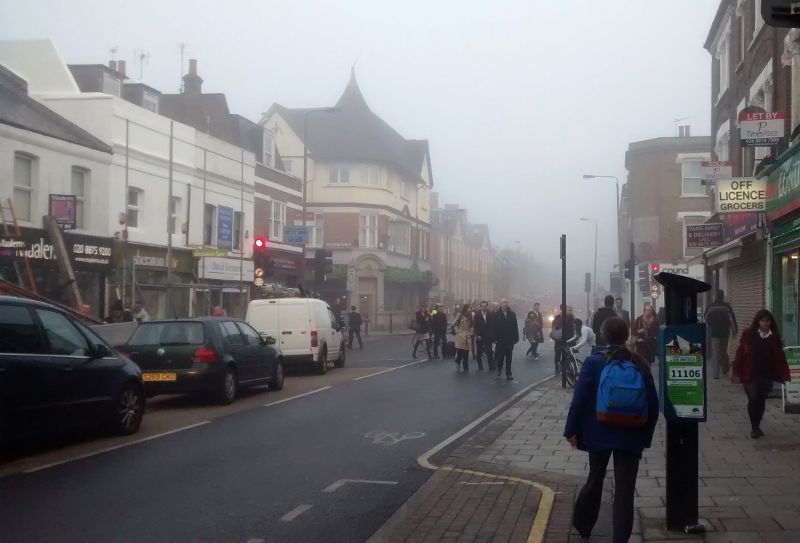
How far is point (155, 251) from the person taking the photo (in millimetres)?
29969

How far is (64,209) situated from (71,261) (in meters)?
1.53

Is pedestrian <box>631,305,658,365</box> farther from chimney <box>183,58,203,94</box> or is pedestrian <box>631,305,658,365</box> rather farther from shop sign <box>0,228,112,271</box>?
chimney <box>183,58,203,94</box>

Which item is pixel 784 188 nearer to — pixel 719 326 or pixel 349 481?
pixel 719 326

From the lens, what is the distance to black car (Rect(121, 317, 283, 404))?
1484 cm

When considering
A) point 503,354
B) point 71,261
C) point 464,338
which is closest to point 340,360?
point 464,338

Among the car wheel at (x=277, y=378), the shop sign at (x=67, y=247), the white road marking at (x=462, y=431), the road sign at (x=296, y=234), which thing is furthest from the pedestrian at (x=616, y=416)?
the road sign at (x=296, y=234)

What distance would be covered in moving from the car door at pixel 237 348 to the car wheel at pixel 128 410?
12.5 feet

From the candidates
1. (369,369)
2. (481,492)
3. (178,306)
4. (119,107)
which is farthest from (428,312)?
(481,492)

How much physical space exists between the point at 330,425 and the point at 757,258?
11589mm

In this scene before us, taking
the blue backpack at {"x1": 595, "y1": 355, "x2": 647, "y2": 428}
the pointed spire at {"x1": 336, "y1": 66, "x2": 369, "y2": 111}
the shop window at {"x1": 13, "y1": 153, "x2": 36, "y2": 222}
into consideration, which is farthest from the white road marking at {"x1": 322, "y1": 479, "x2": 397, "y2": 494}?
the pointed spire at {"x1": 336, "y1": 66, "x2": 369, "y2": 111}

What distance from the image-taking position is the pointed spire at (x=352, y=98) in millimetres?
60653

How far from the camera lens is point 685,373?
645 centimetres

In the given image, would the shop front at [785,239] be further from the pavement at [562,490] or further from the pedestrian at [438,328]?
the pedestrian at [438,328]

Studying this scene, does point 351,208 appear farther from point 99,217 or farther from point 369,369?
point 369,369
